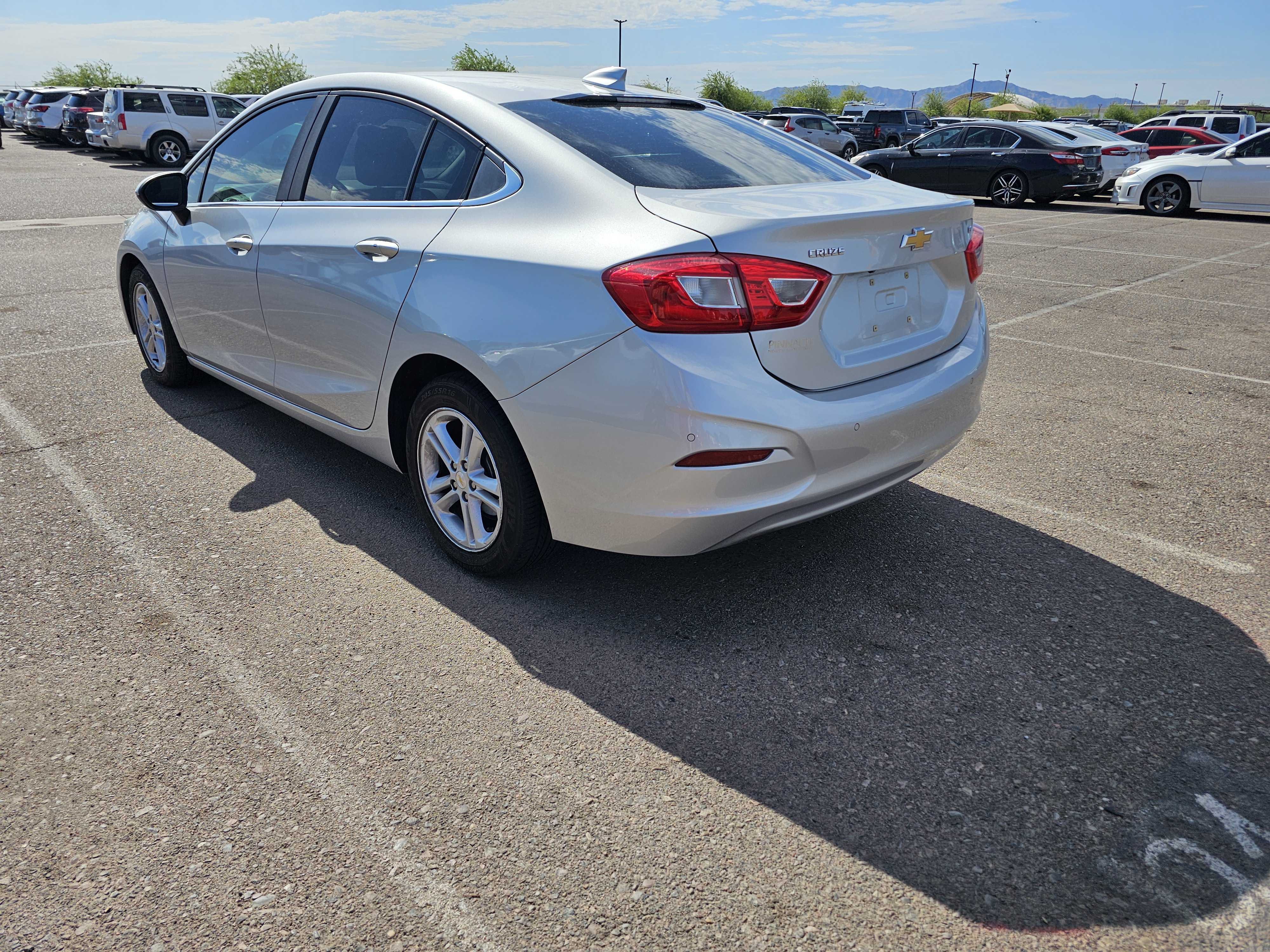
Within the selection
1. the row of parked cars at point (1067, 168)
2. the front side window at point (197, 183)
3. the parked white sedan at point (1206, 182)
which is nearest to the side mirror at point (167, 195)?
the front side window at point (197, 183)

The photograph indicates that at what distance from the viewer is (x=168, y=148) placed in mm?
24172

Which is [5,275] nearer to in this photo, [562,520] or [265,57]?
[562,520]

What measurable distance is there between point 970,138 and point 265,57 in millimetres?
56153

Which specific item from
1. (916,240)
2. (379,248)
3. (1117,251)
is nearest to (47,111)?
(1117,251)

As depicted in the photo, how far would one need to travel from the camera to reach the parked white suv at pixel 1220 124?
26656 millimetres

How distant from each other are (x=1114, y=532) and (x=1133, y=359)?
10.5 feet

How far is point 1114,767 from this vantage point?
2.48 metres

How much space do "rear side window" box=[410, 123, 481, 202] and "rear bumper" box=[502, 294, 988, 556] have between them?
0.87 meters

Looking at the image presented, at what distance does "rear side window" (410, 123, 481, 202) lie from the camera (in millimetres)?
3275

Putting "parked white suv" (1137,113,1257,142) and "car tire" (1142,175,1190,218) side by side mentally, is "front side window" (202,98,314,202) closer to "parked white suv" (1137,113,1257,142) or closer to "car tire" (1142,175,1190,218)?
"car tire" (1142,175,1190,218)

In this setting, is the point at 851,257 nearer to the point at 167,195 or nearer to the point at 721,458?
the point at 721,458

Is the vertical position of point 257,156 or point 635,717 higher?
point 257,156

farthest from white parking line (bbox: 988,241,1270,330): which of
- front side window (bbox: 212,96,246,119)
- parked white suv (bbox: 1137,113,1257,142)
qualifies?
front side window (bbox: 212,96,246,119)

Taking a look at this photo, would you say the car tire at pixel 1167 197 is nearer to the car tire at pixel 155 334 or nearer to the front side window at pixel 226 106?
the car tire at pixel 155 334
